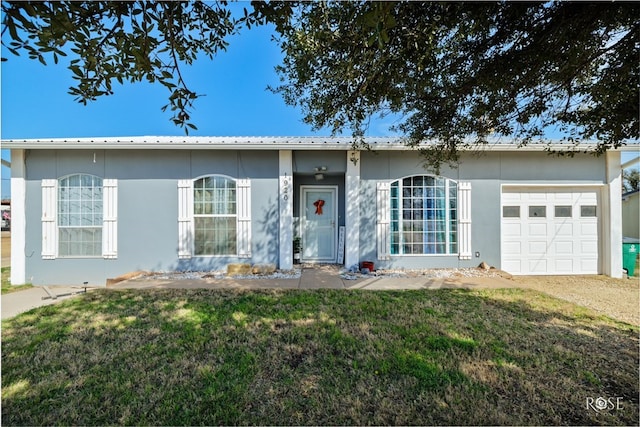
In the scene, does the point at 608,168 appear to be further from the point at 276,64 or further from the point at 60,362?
the point at 60,362

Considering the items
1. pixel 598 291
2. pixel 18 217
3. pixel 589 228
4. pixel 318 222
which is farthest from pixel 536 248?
pixel 18 217

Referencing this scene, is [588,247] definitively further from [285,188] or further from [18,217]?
[18,217]

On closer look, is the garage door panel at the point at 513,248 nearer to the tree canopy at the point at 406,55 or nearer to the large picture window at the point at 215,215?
the tree canopy at the point at 406,55

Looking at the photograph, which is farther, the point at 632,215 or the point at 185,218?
the point at 632,215

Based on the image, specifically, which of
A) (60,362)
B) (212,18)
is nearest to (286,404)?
(60,362)

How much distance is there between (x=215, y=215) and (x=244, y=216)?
721mm

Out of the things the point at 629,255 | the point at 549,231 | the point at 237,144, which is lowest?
the point at 629,255

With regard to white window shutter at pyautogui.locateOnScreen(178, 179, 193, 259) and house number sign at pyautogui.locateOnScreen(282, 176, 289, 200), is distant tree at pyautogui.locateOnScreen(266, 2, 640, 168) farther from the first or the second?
white window shutter at pyautogui.locateOnScreen(178, 179, 193, 259)

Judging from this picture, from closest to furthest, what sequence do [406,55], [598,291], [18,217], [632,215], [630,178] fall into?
[406,55] < [598,291] < [18,217] < [632,215] < [630,178]

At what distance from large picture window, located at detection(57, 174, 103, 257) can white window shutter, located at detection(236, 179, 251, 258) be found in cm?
320

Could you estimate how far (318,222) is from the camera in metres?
7.96

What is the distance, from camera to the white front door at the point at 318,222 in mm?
7902

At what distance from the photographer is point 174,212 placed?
6691mm

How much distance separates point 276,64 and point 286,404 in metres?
3.53
